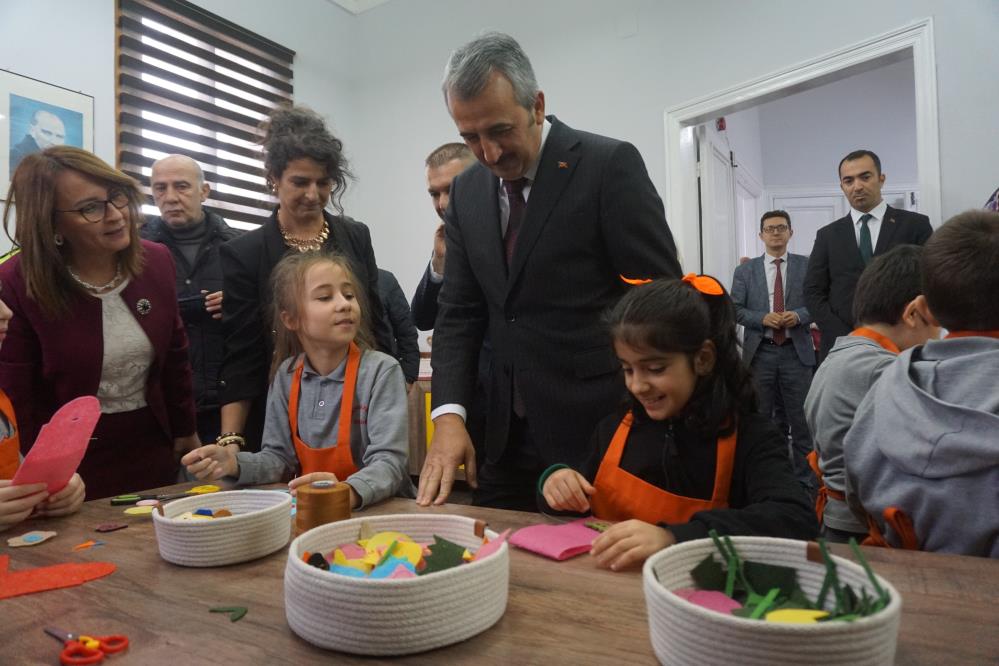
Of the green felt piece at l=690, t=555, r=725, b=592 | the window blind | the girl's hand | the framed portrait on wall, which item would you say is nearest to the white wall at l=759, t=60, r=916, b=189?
the window blind

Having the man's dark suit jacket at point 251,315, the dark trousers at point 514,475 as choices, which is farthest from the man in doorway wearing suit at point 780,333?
the man's dark suit jacket at point 251,315

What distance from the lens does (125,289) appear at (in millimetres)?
1887

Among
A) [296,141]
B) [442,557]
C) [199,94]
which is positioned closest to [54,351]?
[296,141]

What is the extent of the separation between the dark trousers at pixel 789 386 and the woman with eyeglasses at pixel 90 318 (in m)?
3.48

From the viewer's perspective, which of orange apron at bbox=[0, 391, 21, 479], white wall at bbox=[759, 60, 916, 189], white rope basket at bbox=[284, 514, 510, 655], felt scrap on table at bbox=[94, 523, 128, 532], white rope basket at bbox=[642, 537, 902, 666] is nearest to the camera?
white rope basket at bbox=[642, 537, 902, 666]

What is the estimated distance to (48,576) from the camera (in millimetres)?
904

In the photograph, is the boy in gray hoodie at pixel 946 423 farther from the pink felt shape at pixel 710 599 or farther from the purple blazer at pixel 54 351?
the purple blazer at pixel 54 351

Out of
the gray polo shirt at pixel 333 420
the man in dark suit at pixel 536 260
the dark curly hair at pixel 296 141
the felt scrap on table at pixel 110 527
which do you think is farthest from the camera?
the dark curly hair at pixel 296 141

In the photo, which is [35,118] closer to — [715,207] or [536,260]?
[536,260]

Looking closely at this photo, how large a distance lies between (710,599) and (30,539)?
1034 mm

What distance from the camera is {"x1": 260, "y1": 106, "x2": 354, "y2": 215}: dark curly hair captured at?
1.95m

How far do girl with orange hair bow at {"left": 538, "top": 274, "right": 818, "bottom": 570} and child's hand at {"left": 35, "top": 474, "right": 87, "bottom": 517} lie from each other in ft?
2.84

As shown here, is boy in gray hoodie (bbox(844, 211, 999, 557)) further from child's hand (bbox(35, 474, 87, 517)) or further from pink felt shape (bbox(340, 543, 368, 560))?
child's hand (bbox(35, 474, 87, 517))

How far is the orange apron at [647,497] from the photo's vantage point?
1.20 m
